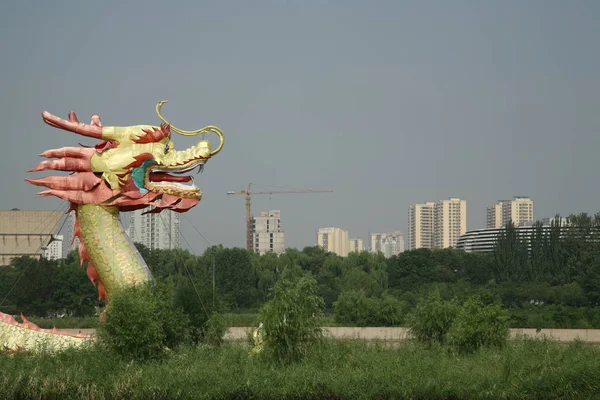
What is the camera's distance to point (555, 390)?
44.8 ft

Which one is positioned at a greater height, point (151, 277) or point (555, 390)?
point (151, 277)

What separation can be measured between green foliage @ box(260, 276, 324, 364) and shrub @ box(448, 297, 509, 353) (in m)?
2.85

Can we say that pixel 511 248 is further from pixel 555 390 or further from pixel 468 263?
pixel 555 390

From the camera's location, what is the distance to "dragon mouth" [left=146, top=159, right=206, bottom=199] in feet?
51.0

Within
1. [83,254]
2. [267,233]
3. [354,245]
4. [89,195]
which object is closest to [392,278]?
[83,254]

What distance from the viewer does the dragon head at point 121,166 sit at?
15375 mm

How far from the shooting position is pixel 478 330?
682 inches

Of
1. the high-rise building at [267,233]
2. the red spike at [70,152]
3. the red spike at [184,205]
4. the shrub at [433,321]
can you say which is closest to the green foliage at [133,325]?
the red spike at [184,205]

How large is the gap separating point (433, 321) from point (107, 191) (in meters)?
7.43

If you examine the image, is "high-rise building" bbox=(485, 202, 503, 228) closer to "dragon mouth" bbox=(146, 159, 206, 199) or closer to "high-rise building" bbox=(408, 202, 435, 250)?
"high-rise building" bbox=(408, 202, 435, 250)

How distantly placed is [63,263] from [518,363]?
2825 centimetres

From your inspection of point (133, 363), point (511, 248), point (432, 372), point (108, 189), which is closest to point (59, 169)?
point (108, 189)

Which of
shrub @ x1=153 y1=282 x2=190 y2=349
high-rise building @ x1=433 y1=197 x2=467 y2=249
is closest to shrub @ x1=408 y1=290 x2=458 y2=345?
shrub @ x1=153 y1=282 x2=190 y2=349

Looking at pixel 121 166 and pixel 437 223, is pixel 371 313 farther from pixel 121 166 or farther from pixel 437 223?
pixel 437 223
